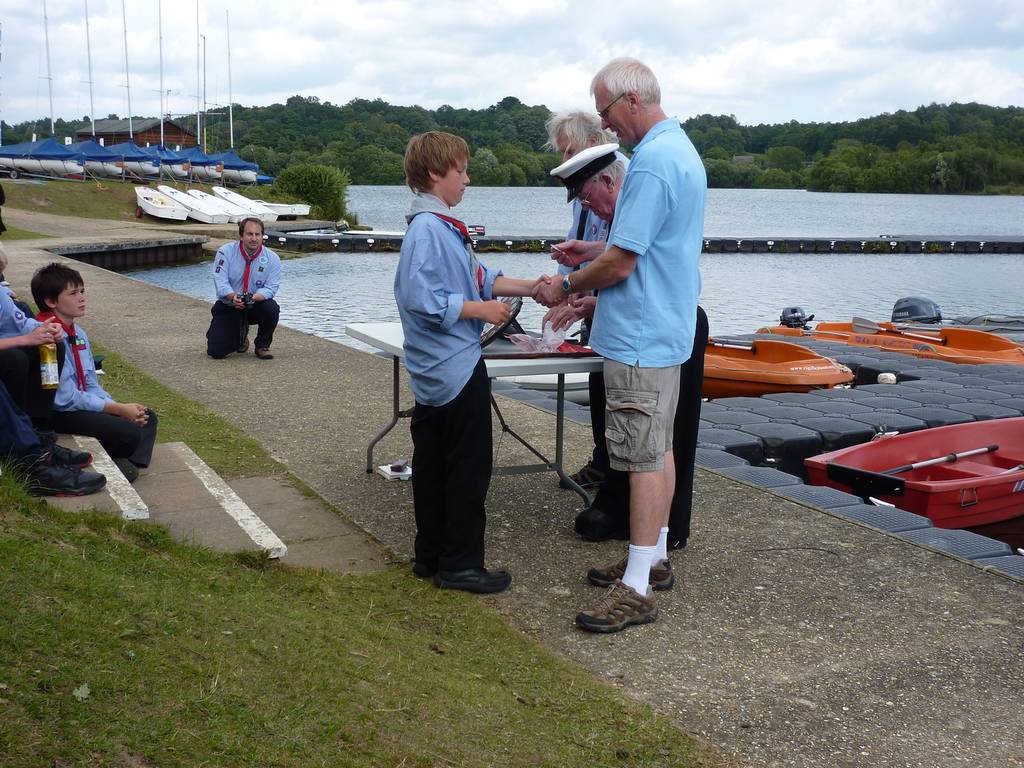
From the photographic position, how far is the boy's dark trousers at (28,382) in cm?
490

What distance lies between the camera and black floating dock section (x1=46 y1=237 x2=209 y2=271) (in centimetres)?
3075

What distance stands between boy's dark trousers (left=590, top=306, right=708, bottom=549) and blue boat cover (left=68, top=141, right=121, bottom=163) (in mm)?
67090

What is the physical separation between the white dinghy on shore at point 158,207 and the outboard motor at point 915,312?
39.0m

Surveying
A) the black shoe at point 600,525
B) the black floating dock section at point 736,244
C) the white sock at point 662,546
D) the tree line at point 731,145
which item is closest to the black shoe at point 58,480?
the black shoe at point 600,525

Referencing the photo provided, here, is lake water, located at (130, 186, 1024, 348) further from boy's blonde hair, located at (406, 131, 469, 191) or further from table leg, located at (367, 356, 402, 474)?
boy's blonde hair, located at (406, 131, 469, 191)

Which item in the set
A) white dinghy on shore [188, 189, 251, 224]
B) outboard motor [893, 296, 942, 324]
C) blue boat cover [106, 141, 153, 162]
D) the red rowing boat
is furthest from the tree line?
the red rowing boat

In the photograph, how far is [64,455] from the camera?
4945 millimetres

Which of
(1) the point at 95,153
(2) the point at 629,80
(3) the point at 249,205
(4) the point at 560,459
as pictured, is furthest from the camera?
(1) the point at 95,153

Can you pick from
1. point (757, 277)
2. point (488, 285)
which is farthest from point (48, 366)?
point (757, 277)

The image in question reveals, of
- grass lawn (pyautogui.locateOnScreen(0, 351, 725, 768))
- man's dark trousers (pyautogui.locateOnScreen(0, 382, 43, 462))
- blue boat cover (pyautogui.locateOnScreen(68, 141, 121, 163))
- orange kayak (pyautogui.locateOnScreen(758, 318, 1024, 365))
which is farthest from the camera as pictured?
blue boat cover (pyautogui.locateOnScreen(68, 141, 121, 163))

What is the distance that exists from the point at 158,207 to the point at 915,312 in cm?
4085

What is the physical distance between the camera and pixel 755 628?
4.09m

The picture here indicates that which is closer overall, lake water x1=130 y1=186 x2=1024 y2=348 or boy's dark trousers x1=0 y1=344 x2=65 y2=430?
boy's dark trousers x1=0 y1=344 x2=65 y2=430

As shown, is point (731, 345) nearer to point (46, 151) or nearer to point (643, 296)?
Result: point (643, 296)
